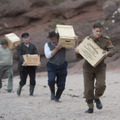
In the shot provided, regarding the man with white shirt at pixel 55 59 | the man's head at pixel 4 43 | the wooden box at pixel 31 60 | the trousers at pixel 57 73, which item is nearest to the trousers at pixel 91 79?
the man with white shirt at pixel 55 59

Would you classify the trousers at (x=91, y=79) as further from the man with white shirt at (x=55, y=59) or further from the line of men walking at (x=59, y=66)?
the man with white shirt at (x=55, y=59)

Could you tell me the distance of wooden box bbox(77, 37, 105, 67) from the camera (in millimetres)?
8808

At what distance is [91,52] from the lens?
8992mm

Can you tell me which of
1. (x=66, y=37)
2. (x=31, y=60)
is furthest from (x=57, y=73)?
(x=31, y=60)

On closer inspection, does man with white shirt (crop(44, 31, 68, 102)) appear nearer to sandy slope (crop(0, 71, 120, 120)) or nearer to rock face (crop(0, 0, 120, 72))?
sandy slope (crop(0, 71, 120, 120))

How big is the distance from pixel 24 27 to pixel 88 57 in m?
25.2

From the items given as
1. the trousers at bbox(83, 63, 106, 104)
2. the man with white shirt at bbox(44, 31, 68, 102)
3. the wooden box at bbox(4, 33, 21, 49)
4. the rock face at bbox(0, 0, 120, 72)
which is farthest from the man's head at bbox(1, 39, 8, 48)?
the rock face at bbox(0, 0, 120, 72)

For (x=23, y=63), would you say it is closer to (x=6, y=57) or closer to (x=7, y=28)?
(x=6, y=57)

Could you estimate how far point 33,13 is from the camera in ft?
110

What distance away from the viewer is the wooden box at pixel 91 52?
8808 millimetres

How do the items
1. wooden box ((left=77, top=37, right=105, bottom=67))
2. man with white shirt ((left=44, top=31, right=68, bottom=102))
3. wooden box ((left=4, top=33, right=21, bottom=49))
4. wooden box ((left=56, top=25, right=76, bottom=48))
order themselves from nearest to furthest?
1. wooden box ((left=77, top=37, right=105, bottom=67))
2. wooden box ((left=56, top=25, right=76, bottom=48))
3. man with white shirt ((left=44, top=31, right=68, bottom=102))
4. wooden box ((left=4, top=33, right=21, bottom=49))

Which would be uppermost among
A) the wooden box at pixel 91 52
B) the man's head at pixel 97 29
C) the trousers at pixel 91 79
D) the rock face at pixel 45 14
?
the man's head at pixel 97 29

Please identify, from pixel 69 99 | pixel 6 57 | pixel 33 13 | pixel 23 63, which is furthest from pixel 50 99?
pixel 33 13

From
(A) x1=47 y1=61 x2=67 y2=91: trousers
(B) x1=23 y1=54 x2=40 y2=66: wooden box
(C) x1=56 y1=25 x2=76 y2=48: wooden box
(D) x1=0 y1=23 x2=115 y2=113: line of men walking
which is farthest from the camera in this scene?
(B) x1=23 y1=54 x2=40 y2=66: wooden box
